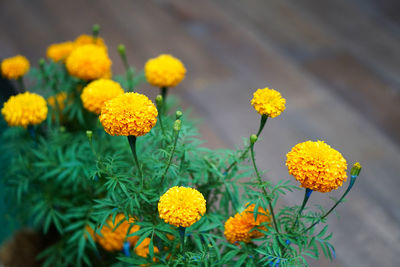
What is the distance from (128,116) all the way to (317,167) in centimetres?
32

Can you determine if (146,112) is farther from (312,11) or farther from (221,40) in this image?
(312,11)

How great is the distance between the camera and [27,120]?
35.2 inches

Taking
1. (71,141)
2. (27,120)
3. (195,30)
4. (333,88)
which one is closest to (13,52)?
(195,30)

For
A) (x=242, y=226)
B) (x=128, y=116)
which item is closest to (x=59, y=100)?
(x=128, y=116)

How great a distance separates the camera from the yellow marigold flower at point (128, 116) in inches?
26.7

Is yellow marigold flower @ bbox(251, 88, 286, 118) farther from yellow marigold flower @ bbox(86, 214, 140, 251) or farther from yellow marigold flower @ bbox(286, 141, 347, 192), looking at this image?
yellow marigold flower @ bbox(86, 214, 140, 251)

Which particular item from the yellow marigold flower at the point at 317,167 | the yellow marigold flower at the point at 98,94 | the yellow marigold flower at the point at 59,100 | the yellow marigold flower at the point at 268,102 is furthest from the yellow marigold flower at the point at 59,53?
the yellow marigold flower at the point at 317,167

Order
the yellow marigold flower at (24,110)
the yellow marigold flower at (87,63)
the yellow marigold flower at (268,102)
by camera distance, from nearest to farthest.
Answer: the yellow marigold flower at (268,102) → the yellow marigold flower at (24,110) → the yellow marigold flower at (87,63)

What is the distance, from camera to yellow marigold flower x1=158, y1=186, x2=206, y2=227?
641 millimetres

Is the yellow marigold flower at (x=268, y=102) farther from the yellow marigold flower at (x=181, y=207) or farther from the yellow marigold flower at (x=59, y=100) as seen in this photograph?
the yellow marigold flower at (x=59, y=100)

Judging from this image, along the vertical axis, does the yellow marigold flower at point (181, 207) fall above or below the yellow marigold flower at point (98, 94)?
below

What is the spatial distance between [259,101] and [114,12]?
2.22m

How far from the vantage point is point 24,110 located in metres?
0.89

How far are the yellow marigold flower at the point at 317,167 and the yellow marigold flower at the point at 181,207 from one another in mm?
172
